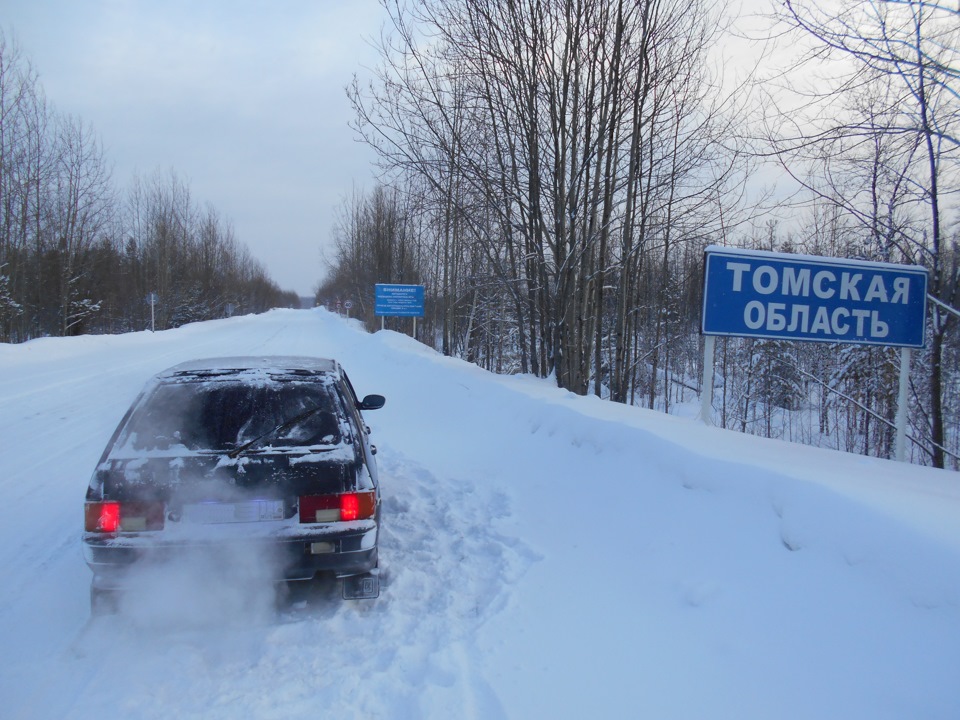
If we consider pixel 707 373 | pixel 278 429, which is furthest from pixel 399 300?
pixel 278 429

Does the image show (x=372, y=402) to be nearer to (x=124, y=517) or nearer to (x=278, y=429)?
(x=278, y=429)

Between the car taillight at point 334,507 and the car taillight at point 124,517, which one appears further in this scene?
the car taillight at point 334,507

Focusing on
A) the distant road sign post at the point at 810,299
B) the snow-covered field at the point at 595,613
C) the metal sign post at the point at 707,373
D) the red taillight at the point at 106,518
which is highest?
the distant road sign post at the point at 810,299

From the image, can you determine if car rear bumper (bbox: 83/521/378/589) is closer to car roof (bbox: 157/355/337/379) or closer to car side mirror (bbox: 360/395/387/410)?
car roof (bbox: 157/355/337/379)

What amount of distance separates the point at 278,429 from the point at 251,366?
2.66 feet

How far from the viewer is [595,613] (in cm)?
365

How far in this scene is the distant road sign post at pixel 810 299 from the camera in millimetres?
5629

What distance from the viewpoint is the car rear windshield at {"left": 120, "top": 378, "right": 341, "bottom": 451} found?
12.2 feet

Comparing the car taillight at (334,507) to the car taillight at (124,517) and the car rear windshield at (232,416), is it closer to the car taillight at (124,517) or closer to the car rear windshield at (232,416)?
the car rear windshield at (232,416)

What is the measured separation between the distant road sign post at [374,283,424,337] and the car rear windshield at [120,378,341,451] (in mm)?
24887

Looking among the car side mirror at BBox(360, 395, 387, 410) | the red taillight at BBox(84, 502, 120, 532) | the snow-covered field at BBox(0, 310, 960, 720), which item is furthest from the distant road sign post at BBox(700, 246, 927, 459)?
the red taillight at BBox(84, 502, 120, 532)

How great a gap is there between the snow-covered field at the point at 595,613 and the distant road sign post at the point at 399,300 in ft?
78.0

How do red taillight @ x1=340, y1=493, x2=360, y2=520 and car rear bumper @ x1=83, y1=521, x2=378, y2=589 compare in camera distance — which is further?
red taillight @ x1=340, y1=493, x2=360, y2=520

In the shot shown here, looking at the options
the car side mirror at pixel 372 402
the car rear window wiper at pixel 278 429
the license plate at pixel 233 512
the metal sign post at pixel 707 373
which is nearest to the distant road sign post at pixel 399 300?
the car side mirror at pixel 372 402
